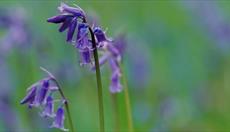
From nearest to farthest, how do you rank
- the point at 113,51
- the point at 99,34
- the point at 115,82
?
the point at 99,34 < the point at 115,82 < the point at 113,51

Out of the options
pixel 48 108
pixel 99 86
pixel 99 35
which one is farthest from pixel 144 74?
pixel 99 86

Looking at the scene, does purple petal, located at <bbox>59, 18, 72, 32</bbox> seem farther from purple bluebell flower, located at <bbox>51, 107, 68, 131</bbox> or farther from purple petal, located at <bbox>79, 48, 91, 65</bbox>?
purple bluebell flower, located at <bbox>51, 107, 68, 131</bbox>

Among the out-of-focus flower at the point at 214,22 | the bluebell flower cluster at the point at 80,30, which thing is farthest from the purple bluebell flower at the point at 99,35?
the out-of-focus flower at the point at 214,22

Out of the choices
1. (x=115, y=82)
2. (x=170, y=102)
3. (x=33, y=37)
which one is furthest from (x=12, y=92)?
(x=115, y=82)

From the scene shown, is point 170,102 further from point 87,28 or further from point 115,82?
point 87,28

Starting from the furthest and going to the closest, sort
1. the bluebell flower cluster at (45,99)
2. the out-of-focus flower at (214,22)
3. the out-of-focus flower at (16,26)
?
the out-of-focus flower at (214,22)
the out-of-focus flower at (16,26)
the bluebell flower cluster at (45,99)

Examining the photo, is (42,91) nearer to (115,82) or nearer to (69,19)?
(69,19)

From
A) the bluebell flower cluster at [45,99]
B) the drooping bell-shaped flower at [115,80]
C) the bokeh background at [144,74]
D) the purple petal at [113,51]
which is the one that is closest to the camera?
the bluebell flower cluster at [45,99]

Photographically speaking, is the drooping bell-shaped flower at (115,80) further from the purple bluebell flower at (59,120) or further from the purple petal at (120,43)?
the purple bluebell flower at (59,120)

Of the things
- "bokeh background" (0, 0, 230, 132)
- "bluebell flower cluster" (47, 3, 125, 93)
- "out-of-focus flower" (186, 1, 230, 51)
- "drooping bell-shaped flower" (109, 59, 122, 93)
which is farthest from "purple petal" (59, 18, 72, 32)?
"out-of-focus flower" (186, 1, 230, 51)
